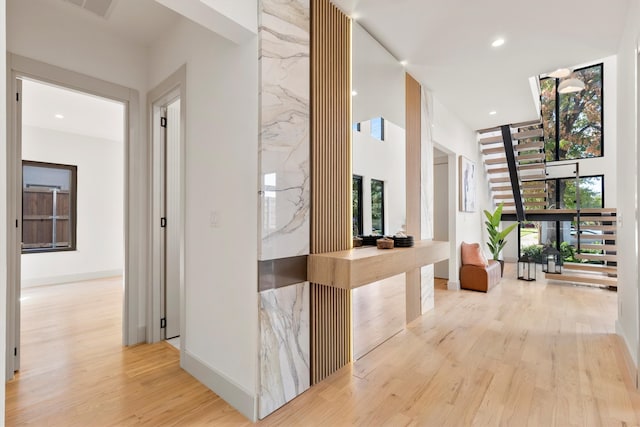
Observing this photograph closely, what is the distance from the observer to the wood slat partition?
2.30 meters

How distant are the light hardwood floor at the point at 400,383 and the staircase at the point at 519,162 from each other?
3.91 m

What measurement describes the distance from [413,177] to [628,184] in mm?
1918

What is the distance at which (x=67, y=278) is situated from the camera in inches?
234

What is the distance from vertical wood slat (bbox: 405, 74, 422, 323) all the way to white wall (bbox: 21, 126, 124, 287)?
5978 millimetres

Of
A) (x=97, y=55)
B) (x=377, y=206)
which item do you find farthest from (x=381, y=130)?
(x=97, y=55)

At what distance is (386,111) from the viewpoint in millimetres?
3301

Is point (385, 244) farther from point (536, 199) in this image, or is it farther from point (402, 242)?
point (536, 199)

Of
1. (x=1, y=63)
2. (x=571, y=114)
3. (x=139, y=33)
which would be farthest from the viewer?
(x=571, y=114)

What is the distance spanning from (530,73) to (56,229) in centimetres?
818

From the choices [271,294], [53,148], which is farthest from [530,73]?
[53,148]

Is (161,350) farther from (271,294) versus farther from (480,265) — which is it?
(480,265)

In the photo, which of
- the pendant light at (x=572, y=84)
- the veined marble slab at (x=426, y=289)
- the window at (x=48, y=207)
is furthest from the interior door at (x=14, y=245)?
the pendant light at (x=572, y=84)

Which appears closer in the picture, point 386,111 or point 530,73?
point 386,111

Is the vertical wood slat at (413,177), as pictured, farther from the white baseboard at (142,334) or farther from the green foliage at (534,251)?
the green foliage at (534,251)
